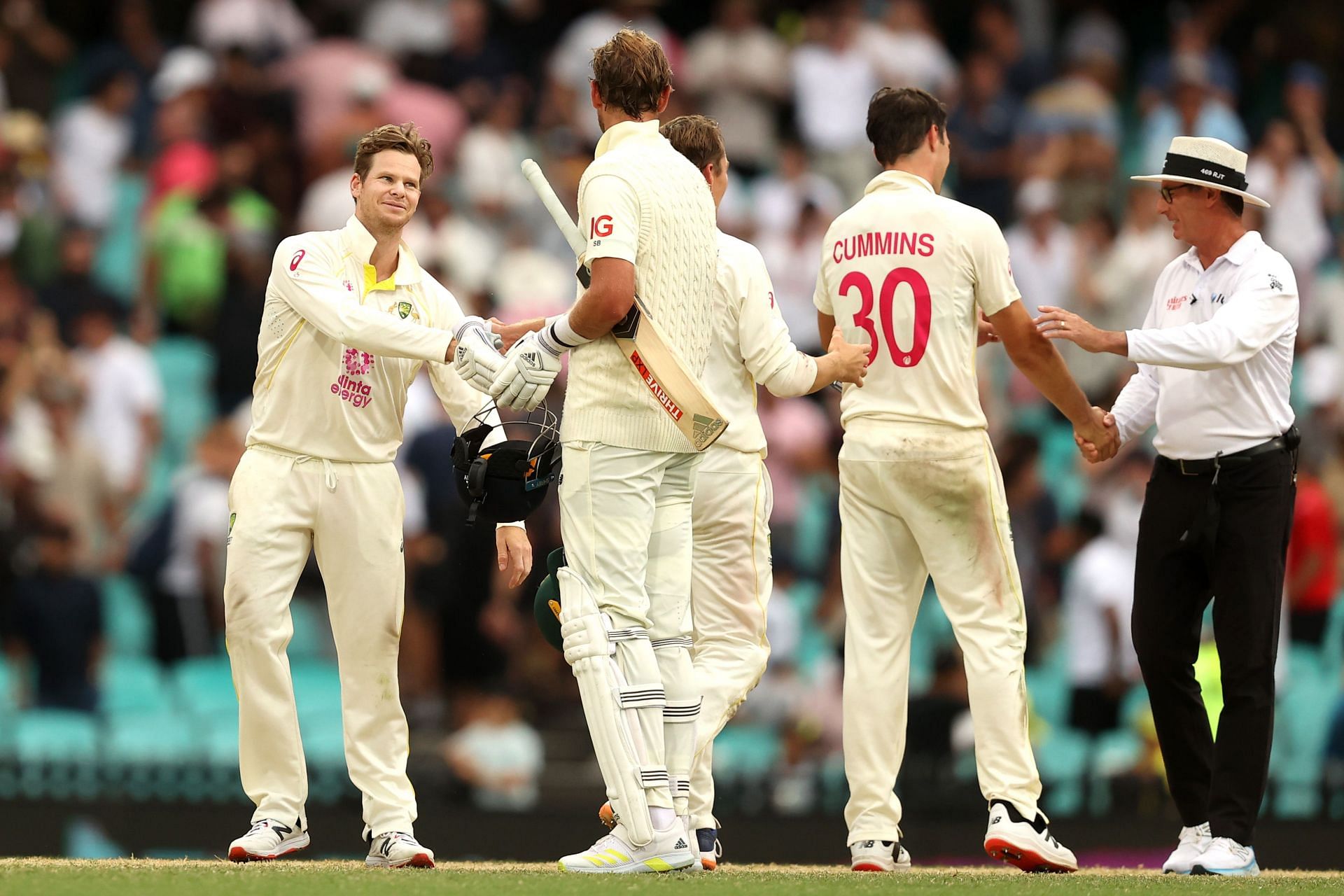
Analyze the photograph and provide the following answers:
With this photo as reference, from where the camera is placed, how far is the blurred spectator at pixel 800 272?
12.8 meters

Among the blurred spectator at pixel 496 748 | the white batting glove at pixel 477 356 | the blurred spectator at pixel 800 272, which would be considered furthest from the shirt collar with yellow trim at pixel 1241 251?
the blurred spectator at pixel 800 272

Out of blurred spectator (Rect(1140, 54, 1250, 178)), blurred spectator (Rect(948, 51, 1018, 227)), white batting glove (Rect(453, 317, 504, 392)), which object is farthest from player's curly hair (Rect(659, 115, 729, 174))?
blurred spectator (Rect(1140, 54, 1250, 178))

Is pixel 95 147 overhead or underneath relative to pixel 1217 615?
overhead

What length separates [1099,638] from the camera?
11.0m

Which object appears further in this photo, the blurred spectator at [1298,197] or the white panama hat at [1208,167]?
the blurred spectator at [1298,197]

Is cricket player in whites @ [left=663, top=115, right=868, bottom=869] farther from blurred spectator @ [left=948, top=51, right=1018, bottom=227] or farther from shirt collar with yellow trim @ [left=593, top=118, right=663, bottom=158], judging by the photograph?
blurred spectator @ [left=948, top=51, right=1018, bottom=227]

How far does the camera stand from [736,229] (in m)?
12.7

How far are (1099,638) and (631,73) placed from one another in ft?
19.8

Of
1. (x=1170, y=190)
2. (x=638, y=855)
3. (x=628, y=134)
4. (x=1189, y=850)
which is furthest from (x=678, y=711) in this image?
(x=1170, y=190)

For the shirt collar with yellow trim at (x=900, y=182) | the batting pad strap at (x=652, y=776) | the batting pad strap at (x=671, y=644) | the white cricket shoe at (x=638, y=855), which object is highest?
the shirt collar with yellow trim at (x=900, y=182)

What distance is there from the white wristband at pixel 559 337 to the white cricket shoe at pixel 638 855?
1482mm

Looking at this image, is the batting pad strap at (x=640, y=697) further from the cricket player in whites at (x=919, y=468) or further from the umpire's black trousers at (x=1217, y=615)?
the umpire's black trousers at (x=1217, y=615)

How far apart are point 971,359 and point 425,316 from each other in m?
1.95

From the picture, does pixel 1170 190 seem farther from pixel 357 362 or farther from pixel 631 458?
pixel 357 362
